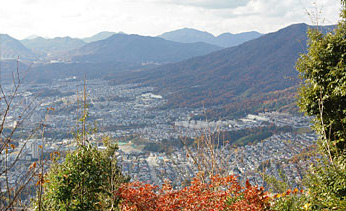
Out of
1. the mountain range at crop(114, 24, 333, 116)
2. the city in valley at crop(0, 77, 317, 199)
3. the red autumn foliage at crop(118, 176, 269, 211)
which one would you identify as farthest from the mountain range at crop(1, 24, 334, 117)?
the red autumn foliage at crop(118, 176, 269, 211)

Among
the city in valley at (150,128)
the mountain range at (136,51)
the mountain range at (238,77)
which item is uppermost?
the mountain range at (136,51)

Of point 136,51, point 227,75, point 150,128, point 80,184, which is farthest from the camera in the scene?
point 136,51

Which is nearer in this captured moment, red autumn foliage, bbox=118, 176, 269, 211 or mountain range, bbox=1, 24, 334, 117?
red autumn foliage, bbox=118, 176, 269, 211

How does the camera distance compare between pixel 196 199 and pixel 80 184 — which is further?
pixel 80 184

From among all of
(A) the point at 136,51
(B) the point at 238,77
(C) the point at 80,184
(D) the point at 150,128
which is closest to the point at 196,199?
(C) the point at 80,184

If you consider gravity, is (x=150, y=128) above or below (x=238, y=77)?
below

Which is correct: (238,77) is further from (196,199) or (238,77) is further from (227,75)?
(196,199)

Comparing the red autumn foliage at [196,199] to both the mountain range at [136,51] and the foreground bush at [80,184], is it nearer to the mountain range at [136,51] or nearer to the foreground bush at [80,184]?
the foreground bush at [80,184]

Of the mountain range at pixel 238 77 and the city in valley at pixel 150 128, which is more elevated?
the mountain range at pixel 238 77

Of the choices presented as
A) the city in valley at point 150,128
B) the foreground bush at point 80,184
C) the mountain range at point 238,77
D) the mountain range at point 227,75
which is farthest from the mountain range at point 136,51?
the foreground bush at point 80,184

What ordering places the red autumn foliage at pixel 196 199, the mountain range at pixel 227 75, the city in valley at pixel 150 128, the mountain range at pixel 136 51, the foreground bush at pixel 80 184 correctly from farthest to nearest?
the mountain range at pixel 136 51, the mountain range at pixel 227 75, the city in valley at pixel 150 128, the foreground bush at pixel 80 184, the red autumn foliage at pixel 196 199

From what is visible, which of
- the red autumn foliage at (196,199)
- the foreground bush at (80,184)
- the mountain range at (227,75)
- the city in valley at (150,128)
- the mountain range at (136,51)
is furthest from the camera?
the mountain range at (136,51)

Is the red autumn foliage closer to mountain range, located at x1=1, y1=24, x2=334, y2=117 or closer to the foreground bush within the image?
the foreground bush

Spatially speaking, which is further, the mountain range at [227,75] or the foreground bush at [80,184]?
the mountain range at [227,75]
